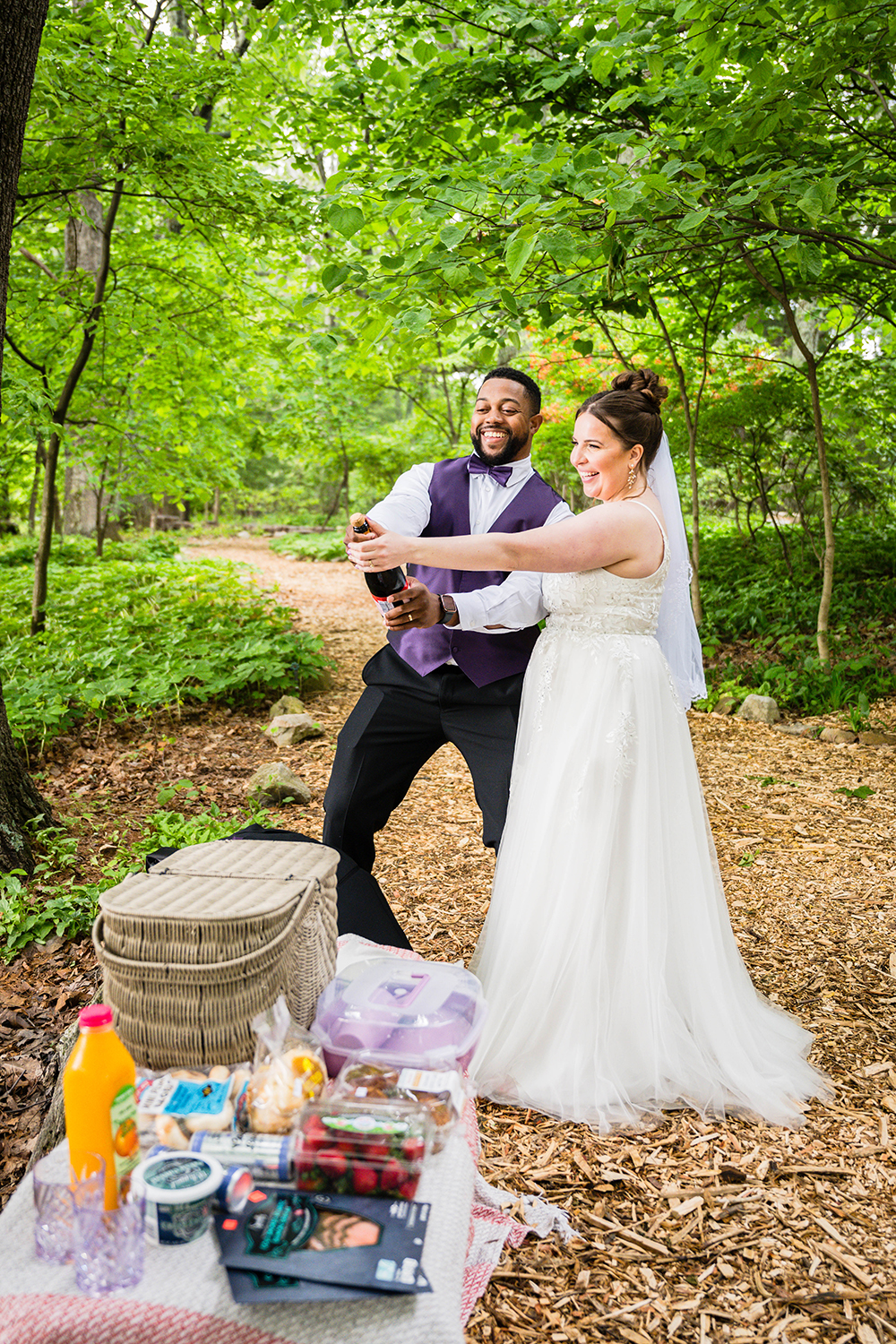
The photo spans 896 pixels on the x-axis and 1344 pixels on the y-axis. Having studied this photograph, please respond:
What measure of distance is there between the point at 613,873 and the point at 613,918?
14cm

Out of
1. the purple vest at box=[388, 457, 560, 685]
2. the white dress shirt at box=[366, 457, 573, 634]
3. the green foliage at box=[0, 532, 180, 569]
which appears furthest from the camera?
the green foliage at box=[0, 532, 180, 569]

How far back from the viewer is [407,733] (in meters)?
3.17

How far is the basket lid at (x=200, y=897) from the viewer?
5.16 feet

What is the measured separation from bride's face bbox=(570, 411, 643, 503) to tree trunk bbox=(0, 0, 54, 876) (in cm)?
215

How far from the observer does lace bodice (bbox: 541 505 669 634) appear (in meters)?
2.78

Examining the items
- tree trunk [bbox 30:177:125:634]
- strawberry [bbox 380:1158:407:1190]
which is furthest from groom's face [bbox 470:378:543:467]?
tree trunk [bbox 30:177:125:634]

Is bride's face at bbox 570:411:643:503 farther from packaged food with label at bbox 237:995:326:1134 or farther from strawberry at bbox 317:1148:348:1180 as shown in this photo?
strawberry at bbox 317:1148:348:1180

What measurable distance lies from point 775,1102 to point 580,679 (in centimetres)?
139

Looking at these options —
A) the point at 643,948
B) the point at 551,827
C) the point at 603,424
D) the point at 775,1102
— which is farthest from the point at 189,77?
the point at 775,1102

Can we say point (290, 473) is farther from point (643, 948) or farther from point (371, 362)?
point (643, 948)

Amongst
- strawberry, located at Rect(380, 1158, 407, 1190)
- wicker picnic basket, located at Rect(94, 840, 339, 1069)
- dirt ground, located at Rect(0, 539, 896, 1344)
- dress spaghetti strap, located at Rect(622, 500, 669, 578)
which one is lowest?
dirt ground, located at Rect(0, 539, 896, 1344)

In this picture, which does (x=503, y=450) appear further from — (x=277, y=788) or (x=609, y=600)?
(x=277, y=788)

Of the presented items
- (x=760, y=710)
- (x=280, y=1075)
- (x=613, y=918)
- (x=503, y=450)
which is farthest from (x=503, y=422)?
(x=760, y=710)

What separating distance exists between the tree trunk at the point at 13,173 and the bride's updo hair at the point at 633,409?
2202mm
